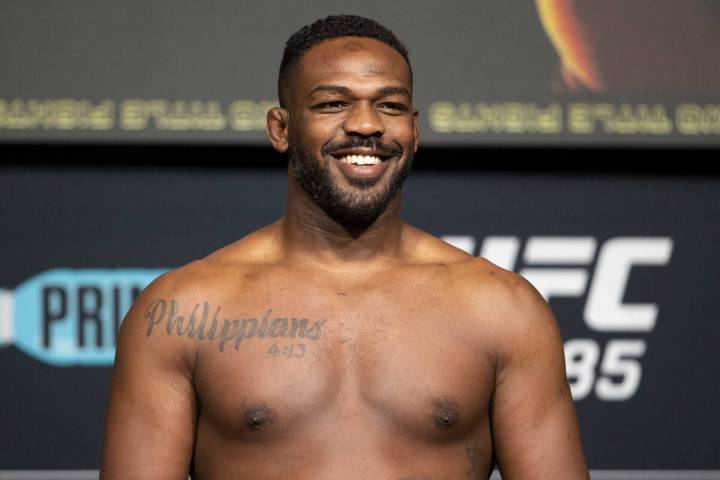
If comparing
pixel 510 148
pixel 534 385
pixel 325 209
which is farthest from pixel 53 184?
pixel 534 385

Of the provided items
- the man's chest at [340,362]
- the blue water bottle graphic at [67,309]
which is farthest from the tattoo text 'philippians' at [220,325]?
the blue water bottle graphic at [67,309]

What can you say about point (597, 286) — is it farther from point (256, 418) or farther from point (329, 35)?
point (256, 418)

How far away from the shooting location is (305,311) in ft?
6.28

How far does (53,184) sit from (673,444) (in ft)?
5.26

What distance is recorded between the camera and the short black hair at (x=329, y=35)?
76.9 inches

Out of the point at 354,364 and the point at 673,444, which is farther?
the point at 673,444

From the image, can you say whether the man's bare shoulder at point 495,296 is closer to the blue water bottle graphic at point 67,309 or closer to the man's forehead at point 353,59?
the man's forehead at point 353,59

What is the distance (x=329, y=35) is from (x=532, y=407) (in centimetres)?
64

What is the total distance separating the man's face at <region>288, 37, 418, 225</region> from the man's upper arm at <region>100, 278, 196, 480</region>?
327 millimetres

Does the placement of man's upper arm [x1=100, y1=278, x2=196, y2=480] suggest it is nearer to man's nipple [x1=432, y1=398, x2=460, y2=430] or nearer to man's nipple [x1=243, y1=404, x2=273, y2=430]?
man's nipple [x1=243, y1=404, x2=273, y2=430]

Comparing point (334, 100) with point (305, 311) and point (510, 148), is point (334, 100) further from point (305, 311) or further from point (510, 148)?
point (510, 148)

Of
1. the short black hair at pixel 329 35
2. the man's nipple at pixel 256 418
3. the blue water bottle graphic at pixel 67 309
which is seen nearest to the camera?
the man's nipple at pixel 256 418

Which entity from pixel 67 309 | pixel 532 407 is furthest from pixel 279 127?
pixel 67 309

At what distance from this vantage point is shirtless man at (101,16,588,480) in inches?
72.1
